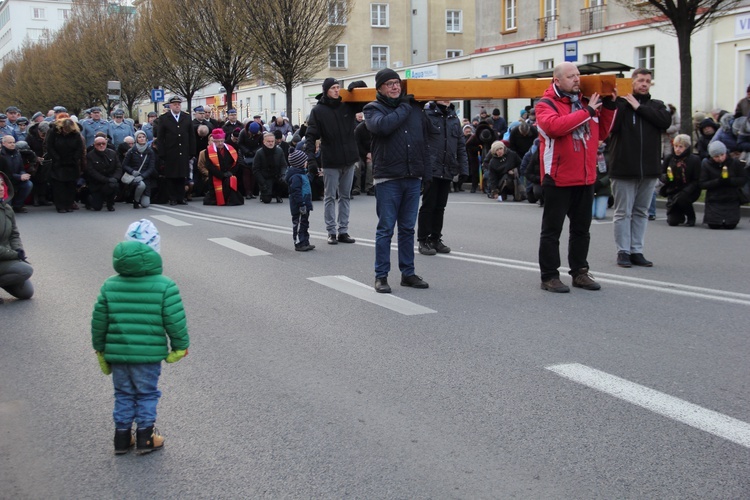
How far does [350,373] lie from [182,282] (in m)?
4.17

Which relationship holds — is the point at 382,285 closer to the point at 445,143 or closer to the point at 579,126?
the point at 579,126

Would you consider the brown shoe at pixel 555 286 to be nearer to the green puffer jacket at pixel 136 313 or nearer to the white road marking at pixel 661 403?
the white road marking at pixel 661 403

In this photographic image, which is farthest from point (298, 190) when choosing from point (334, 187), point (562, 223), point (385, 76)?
point (562, 223)

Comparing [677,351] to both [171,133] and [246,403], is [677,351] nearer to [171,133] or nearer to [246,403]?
[246,403]

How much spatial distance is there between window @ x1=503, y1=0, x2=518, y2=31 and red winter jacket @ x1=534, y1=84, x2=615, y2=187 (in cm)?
3210

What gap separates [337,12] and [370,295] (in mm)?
31326

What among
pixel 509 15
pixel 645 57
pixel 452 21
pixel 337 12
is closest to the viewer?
pixel 645 57

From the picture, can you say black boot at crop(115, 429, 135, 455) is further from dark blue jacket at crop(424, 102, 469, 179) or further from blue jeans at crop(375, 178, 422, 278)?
dark blue jacket at crop(424, 102, 469, 179)

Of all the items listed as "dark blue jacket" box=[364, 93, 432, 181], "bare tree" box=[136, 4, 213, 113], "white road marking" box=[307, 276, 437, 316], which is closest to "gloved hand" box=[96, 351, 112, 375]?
"white road marking" box=[307, 276, 437, 316]

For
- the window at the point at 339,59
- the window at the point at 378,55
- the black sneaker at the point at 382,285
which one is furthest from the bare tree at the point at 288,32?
the black sneaker at the point at 382,285

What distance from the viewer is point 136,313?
4453 mm

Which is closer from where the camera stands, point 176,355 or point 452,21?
point 176,355

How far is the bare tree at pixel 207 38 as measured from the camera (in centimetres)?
3816

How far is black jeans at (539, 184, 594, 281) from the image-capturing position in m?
8.37
